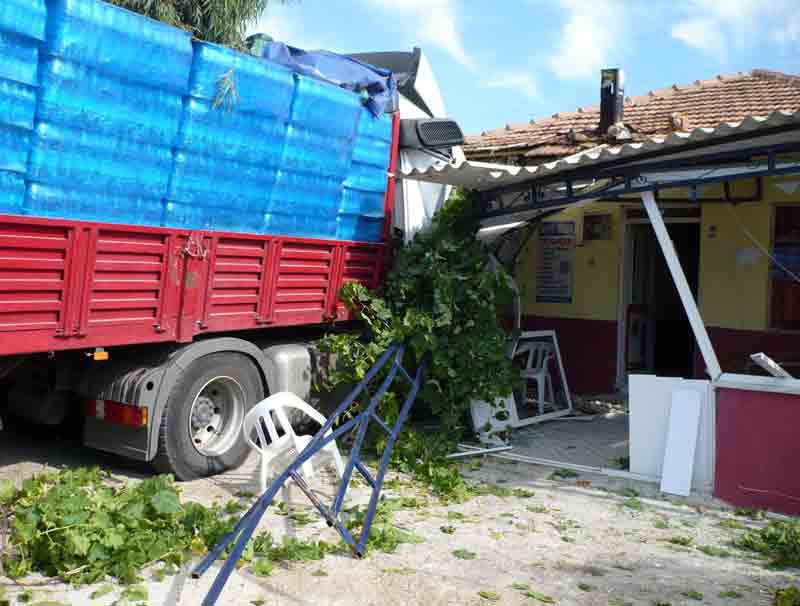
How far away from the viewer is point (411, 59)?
957 centimetres

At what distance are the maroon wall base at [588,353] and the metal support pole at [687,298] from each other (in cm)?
387

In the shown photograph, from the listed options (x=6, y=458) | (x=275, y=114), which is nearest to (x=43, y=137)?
(x=275, y=114)

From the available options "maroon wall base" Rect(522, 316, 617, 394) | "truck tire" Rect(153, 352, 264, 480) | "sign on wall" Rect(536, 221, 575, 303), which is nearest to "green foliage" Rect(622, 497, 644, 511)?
"truck tire" Rect(153, 352, 264, 480)

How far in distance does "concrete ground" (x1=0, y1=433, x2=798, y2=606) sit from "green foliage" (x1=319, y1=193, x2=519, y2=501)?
1.16 m

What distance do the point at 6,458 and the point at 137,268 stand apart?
7.45 ft

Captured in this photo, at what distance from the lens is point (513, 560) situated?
4.89m

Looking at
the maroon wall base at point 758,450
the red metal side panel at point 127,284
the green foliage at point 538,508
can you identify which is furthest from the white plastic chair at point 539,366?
the red metal side panel at point 127,284

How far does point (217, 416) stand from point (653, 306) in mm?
6829

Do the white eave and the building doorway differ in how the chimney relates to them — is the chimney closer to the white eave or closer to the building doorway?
the building doorway

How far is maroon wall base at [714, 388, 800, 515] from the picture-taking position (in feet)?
19.8

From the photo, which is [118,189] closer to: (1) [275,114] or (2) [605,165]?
(1) [275,114]

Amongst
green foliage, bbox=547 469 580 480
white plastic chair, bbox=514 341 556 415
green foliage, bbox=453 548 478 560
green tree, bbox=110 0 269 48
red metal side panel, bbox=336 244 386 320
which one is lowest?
green foliage, bbox=453 548 478 560

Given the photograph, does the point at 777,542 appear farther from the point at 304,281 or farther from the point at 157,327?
the point at 157,327

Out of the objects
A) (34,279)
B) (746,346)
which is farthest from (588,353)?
(34,279)
